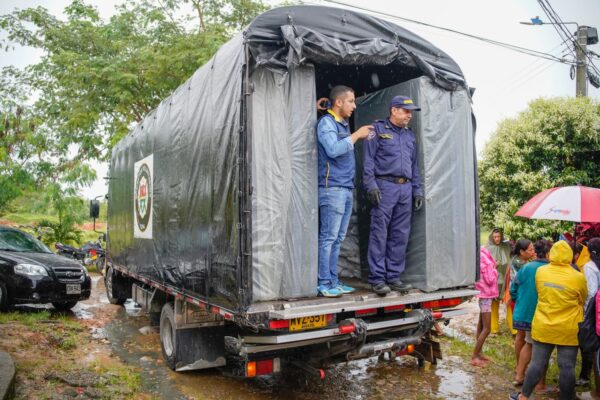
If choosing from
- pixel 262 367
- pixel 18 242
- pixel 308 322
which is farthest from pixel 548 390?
pixel 18 242

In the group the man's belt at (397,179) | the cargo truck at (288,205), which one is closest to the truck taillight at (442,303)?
the cargo truck at (288,205)

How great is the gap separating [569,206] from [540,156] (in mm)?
5037

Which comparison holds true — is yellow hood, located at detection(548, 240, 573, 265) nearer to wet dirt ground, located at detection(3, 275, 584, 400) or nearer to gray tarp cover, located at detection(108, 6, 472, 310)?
gray tarp cover, located at detection(108, 6, 472, 310)

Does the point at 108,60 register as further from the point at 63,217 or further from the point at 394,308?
the point at 394,308

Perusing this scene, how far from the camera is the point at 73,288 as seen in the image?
28.7 ft

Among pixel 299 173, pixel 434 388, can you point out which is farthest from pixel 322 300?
pixel 434 388

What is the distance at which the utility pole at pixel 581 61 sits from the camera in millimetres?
12156

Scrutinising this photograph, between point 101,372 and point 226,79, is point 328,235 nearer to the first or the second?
point 226,79

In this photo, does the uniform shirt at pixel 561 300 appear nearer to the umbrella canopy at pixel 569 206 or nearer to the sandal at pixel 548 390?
the sandal at pixel 548 390

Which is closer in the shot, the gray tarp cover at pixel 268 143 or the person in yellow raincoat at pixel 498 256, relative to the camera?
the gray tarp cover at pixel 268 143

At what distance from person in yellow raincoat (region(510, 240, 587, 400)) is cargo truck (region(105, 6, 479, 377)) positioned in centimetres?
76

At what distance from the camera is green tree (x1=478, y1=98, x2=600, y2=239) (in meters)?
10.0

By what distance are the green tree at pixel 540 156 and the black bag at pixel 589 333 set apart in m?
5.55

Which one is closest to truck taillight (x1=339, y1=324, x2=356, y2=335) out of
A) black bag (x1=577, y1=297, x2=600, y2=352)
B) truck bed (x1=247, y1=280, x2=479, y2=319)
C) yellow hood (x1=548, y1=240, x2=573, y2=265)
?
truck bed (x1=247, y1=280, x2=479, y2=319)
